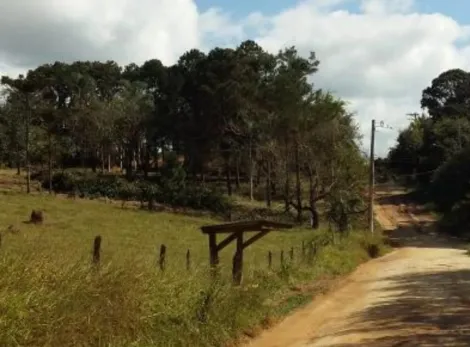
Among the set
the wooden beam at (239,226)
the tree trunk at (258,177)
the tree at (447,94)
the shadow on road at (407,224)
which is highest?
the tree at (447,94)

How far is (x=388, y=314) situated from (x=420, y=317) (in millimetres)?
975

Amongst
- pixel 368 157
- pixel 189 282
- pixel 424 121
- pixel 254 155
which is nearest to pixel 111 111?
pixel 254 155

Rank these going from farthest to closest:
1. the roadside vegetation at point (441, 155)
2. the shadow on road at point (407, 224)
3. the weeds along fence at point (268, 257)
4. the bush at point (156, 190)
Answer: the roadside vegetation at point (441, 155) → the bush at point (156, 190) → the shadow on road at point (407, 224) → the weeds along fence at point (268, 257)

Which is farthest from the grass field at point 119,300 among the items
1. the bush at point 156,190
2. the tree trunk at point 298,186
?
the bush at point 156,190

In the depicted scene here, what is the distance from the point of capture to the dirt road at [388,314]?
13391 millimetres

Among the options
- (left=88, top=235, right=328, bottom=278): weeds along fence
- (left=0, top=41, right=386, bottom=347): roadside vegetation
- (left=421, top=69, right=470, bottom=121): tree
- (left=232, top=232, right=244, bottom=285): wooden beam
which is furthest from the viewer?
(left=421, top=69, right=470, bottom=121): tree

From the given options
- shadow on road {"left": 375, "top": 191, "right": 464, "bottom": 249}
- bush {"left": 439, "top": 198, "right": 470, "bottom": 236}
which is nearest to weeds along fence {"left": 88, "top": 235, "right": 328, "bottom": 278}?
shadow on road {"left": 375, "top": 191, "right": 464, "bottom": 249}

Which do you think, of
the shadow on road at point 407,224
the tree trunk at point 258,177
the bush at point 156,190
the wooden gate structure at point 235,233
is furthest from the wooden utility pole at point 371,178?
the wooden gate structure at point 235,233

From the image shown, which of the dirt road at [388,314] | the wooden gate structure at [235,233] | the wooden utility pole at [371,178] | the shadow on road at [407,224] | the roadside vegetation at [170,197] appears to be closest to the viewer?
the roadside vegetation at [170,197]

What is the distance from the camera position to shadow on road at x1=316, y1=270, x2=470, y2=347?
1296 cm

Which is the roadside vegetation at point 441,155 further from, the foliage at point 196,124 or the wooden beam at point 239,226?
the wooden beam at point 239,226

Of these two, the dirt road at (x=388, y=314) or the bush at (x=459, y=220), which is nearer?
the dirt road at (x=388, y=314)

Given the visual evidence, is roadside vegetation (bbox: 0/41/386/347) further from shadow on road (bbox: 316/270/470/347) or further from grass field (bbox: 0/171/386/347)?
shadow on road (bbox: 316/270/470/347)

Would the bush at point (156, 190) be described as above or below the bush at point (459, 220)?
above
